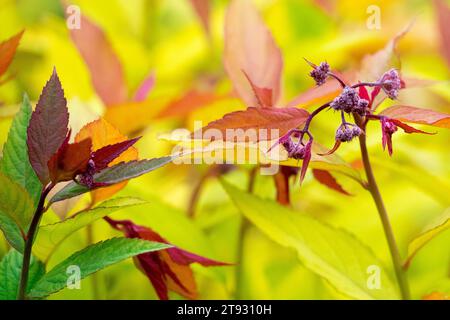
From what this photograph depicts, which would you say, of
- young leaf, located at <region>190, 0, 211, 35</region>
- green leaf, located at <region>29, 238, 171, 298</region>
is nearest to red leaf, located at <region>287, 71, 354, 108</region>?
green leaf, located at <region>29, 238, 171, 298</region>

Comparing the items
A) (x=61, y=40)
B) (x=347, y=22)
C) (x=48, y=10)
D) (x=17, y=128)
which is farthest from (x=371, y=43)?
(x=48, y=10)

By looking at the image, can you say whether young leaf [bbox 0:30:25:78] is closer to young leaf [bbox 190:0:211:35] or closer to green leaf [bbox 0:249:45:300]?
green leaf [bbox 0:249:45:300]

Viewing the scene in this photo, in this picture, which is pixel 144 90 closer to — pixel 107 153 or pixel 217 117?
pixel 217 117

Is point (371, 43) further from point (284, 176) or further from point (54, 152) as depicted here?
point (54, 152)

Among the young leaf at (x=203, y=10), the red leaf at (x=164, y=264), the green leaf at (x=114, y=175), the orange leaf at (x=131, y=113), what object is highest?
the young leaf at (x=203, y=10)

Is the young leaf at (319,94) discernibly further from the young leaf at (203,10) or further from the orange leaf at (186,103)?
the young leaf at (203,10)

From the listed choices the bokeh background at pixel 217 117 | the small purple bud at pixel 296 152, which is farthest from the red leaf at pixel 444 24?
the small purple bud at pixel 296 152
